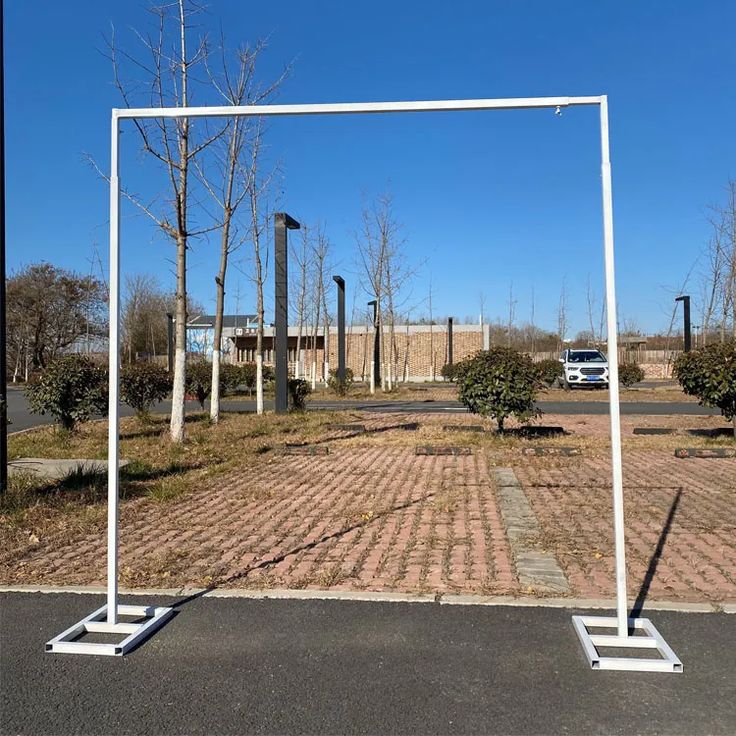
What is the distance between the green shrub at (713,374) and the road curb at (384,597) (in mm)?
7112

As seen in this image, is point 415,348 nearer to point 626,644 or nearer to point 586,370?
point 586,370

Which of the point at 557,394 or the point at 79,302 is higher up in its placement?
the point at 79,302

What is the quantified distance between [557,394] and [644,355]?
23796 millimetres

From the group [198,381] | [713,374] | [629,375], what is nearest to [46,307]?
[198,381]

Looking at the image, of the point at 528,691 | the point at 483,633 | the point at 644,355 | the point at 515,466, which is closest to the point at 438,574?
the point at 483,633

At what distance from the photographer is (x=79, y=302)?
45.4m

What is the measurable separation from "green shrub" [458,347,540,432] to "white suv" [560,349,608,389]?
1781cm

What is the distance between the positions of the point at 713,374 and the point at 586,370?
1791cm

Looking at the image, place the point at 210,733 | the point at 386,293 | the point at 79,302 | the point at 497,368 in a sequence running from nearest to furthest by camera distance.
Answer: the point at 210,733 < the point at 497,368 < the point at 386,293 < the point at 79,302

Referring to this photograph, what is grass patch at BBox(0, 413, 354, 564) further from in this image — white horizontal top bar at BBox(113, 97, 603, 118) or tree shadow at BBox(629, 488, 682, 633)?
tree shadow at BBox(629, 488, 682, 633)

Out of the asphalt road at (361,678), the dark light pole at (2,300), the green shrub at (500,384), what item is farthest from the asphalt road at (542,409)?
the asphalt road at (361,678)

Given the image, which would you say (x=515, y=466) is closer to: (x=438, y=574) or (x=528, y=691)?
(x=438, y=574)

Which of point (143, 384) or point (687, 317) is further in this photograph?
point (687, 317)

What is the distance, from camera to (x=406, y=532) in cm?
567
